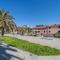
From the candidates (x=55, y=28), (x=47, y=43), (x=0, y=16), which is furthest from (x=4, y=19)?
(x=55, y=28)

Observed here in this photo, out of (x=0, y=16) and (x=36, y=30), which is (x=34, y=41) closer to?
(x=0, y=16)

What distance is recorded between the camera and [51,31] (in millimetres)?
97812

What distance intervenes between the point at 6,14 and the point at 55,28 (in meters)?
44.3

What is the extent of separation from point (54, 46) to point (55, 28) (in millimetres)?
73659

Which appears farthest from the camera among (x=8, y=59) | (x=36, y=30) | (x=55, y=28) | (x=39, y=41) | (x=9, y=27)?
(x=36, y=30)

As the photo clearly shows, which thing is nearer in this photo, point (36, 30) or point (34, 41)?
point (34, 41)

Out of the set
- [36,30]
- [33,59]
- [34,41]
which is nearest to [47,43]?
[34,41]

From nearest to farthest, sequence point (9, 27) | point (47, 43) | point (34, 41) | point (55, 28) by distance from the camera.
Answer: point (47, 43)
point (34, 41)
point (9, 27)
point (55, 28)

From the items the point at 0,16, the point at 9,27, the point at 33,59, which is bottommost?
the point at 33,59

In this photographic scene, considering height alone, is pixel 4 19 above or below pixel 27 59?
above

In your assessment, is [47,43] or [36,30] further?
[36,30]

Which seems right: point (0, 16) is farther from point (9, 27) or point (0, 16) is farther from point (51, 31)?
point (51, 31)

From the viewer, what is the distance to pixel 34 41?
102 ft

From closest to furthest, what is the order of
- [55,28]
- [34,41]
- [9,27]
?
[34,41]
[9,27]
[55,28]
